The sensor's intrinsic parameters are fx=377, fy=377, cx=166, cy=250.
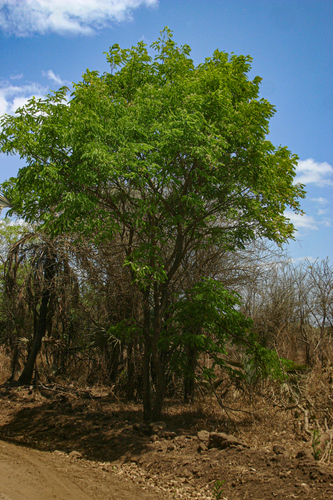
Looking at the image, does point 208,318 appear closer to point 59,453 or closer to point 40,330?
point 59,453

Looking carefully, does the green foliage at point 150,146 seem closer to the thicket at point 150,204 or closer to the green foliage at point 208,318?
the thicket at point 150,204

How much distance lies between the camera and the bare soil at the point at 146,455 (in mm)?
5062

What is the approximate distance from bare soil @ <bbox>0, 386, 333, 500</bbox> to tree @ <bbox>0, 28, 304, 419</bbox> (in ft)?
3.77

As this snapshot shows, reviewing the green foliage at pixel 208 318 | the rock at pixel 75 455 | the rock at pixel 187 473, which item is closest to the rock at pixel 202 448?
the rock at pixel 187 473

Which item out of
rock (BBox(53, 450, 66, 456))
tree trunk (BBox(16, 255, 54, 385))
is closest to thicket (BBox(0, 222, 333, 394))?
tree trunk (BBox(16, 255, 54, 385))

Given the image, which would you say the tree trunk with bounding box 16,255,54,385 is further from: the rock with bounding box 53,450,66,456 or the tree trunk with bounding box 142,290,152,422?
the rock with bounding box 53,450,66,456

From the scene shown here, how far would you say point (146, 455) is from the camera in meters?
6.36

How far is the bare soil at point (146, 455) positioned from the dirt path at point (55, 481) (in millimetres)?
14

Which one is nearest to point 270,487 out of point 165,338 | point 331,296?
point 165,338

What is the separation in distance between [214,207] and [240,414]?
4732 millimetres

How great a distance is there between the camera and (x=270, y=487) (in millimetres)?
4812

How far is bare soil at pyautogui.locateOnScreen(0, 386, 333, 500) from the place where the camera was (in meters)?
5.06

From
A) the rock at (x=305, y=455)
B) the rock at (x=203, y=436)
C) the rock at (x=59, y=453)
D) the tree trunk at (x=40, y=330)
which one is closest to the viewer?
the rock at (x=305, y=455)

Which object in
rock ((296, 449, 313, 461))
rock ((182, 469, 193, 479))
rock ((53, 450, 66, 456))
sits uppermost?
rock ((296, 449, 313, 461))
